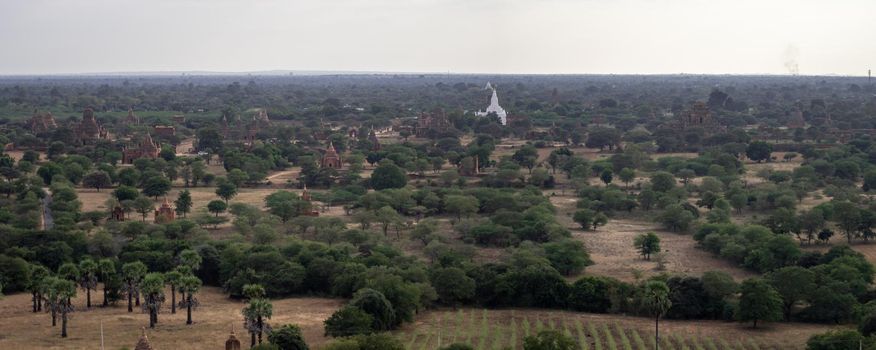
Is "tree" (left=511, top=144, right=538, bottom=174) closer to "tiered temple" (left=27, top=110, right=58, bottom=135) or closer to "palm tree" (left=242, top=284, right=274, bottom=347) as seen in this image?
"palm tree" (left=242, top=284, right=274, bottom=347)

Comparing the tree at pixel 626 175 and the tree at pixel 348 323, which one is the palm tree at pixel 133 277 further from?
the tree at pixel 626 175

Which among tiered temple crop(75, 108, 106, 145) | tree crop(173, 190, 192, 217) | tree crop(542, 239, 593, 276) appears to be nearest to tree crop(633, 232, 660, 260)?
tree crop(542, 239, 593, 276)

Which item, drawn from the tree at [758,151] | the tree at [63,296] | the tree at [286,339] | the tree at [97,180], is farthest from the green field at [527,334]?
the tree at [758,151]

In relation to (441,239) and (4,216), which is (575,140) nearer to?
(441,239)

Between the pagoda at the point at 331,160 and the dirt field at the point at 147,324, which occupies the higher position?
the pagoda at the point at 331,160

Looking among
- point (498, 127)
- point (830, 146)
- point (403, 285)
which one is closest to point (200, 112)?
point (498, 127)

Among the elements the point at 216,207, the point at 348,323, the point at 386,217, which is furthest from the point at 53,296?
the point at 216,207

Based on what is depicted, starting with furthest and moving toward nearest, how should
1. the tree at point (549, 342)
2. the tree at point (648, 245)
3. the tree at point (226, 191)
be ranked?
the tree at point (226, 191) → the tree at point (648, 245) → the tree at point (549, 342)
